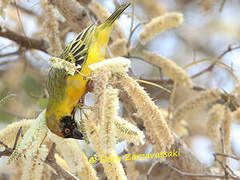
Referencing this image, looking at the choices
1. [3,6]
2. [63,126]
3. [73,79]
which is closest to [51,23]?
[73,79]

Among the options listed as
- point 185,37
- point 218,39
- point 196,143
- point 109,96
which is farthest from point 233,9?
point 109,96

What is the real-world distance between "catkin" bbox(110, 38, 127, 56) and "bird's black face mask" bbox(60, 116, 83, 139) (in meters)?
0.78

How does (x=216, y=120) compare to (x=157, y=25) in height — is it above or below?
below

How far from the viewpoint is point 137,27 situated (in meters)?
3.19

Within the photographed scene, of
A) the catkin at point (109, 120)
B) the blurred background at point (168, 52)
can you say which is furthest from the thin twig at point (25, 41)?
the catkin at point (109, 120)

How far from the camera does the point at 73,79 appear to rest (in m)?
2.69

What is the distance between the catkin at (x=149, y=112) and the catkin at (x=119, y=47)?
51.3 inches

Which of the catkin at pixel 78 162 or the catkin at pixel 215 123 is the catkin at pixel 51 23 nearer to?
the catkin at pixel 78 162

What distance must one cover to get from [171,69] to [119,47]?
458 millimetres

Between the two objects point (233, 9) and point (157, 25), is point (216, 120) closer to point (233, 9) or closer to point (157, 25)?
point (157, 25)

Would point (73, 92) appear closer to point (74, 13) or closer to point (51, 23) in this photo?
point (51, 23)

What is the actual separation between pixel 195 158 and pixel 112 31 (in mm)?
1247

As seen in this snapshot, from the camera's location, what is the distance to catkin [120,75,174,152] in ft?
5.49

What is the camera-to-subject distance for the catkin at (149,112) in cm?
167
